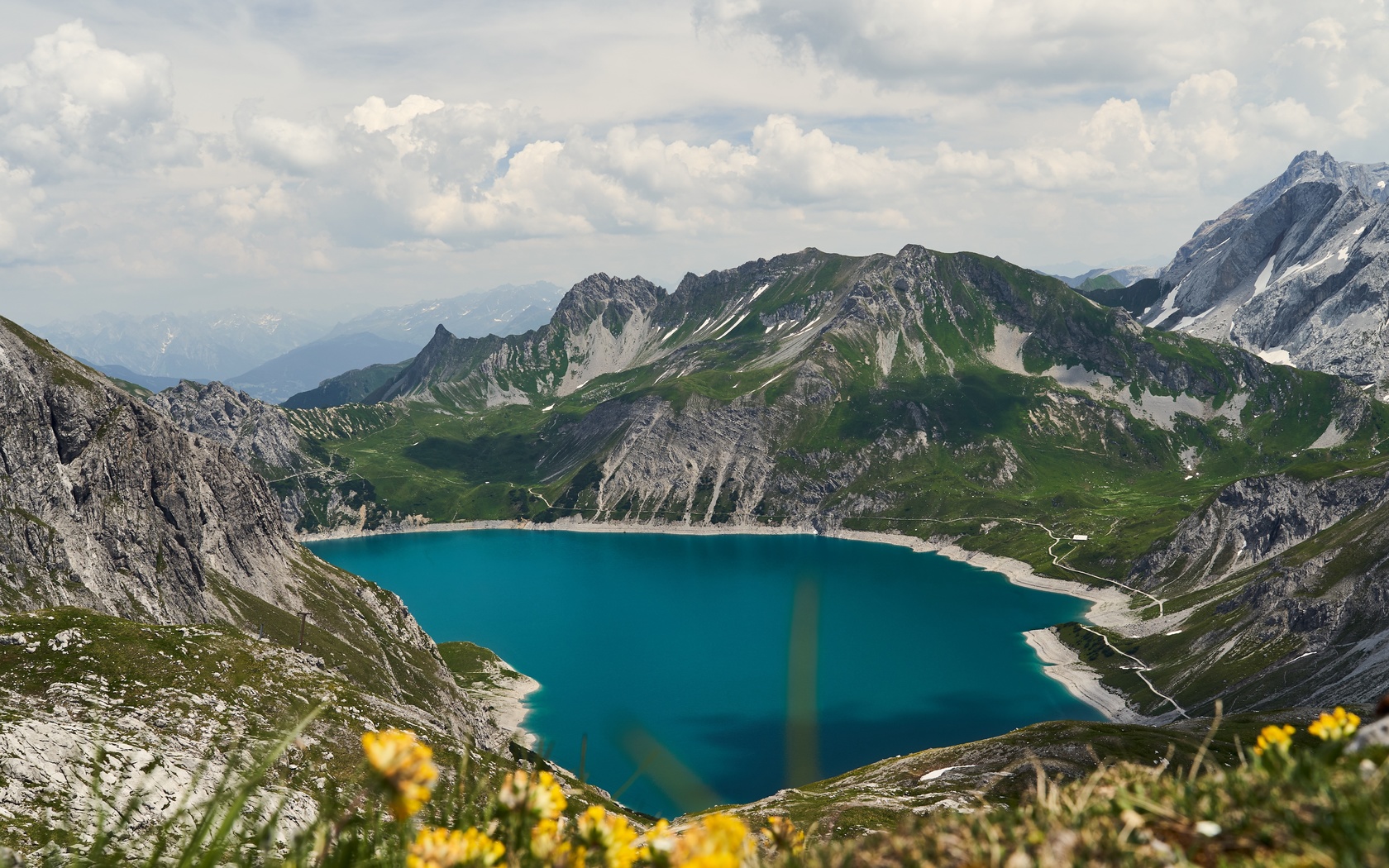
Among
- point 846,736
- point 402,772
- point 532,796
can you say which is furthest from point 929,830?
point 846,736

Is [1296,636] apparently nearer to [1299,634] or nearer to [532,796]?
[1299,634]

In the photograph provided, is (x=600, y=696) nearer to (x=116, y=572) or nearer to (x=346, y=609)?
(x=346, y=609)

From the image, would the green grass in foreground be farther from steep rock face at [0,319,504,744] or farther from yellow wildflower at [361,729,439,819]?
steep rock face at [0,319,504,744]

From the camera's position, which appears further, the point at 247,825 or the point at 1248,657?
the point at 1248,657

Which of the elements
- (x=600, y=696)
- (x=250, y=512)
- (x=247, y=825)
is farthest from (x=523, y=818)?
(x=600, y=696)

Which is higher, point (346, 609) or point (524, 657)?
point (346, 609)

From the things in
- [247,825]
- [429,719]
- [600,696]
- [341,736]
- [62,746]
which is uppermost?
[247,825]

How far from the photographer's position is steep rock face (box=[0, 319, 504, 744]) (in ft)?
318

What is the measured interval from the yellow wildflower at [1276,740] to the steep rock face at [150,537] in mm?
103075

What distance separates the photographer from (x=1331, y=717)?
7.84 m

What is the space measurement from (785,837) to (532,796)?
6.55ft

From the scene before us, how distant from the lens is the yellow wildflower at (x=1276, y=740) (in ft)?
22.6

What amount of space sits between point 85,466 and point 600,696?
9617 cm

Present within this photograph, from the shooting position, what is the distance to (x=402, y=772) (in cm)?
513
